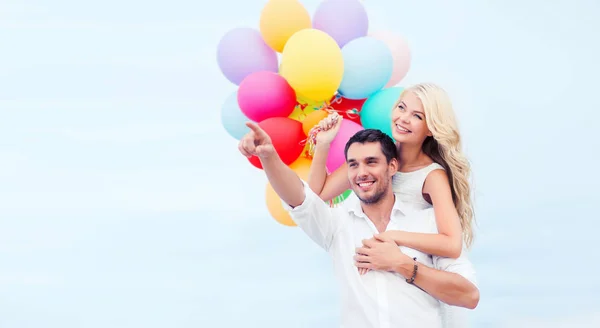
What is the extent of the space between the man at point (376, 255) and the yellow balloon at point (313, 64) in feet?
2.53

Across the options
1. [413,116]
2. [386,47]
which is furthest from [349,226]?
[386,47]

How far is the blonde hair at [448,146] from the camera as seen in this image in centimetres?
336

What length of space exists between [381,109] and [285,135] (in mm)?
546

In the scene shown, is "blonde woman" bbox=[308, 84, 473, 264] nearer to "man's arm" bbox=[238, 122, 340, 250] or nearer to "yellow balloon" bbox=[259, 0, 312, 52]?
"man's arm" bbox=[238, 122, 340, 250]

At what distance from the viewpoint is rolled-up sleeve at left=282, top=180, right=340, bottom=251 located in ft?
9.91

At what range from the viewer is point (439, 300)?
3.22 m

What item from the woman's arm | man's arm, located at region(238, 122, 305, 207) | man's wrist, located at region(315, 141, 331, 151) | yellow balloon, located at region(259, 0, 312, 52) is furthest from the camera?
yellow balloon, located at region(259, 0, 312, 52)

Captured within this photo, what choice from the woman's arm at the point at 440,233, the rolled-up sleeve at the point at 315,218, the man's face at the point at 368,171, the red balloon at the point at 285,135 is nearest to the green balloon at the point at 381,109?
the red balloon at the point at 285,135

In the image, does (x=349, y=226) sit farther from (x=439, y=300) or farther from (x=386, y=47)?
(x=386, y=47)

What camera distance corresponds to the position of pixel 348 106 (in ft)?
14.3

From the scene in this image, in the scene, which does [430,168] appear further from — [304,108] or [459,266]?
[304,108]

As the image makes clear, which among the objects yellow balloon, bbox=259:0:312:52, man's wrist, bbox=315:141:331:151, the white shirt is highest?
yellow balloon, bbox=259:0:312:52

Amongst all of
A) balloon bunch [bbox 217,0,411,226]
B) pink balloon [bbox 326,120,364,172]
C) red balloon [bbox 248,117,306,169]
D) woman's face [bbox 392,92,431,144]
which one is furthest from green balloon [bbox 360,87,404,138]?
woman's face [bbox 392,92,431,144]

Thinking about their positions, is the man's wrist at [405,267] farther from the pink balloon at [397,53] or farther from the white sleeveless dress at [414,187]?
the pink balloon at [397,53]
